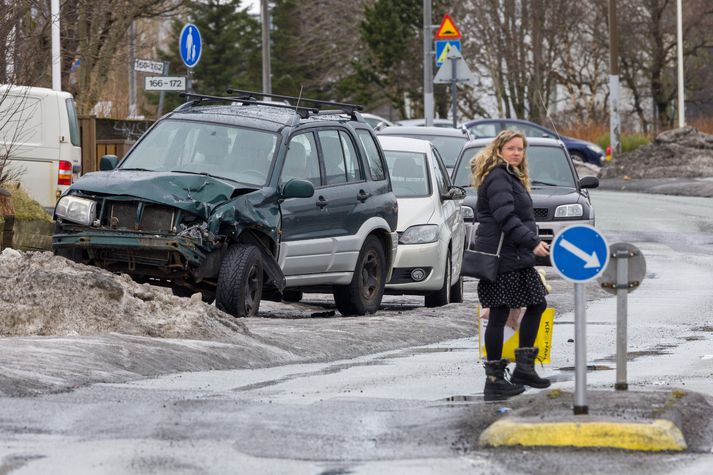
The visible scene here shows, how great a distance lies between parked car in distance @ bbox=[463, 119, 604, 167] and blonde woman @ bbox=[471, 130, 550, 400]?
103ft

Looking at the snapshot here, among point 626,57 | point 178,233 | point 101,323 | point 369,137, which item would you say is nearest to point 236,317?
point 178,233

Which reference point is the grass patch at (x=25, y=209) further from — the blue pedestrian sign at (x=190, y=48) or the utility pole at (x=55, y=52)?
the utility pole at (x=55, y=52)

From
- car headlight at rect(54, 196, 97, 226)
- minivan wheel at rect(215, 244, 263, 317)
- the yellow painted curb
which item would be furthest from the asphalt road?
car headlight at rect(54, 196, 97, 226)

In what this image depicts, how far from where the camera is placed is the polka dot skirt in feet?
32.8

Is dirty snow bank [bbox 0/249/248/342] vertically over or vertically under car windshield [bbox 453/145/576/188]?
under

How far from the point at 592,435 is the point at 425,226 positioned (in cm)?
889

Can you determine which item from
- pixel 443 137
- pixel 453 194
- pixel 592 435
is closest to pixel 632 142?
pixel 443 137

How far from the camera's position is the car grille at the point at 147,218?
13.0 meters

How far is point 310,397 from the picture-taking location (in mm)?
9367

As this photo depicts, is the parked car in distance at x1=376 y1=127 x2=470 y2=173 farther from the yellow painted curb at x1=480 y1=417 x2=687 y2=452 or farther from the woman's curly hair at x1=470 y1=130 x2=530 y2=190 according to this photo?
the yellow painted curb at x1=480 y1=417 x2=687 y2=452

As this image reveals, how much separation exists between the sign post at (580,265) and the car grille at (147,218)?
5.39 metres

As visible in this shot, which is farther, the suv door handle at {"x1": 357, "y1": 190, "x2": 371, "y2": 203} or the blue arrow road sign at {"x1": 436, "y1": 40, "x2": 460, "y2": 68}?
the blue arrow road sign at {"x1": 436, "y1": 40, "x2": 460, "y2": 68}

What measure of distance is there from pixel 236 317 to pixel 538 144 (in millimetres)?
9845

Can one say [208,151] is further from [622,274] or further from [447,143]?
[447,143]
